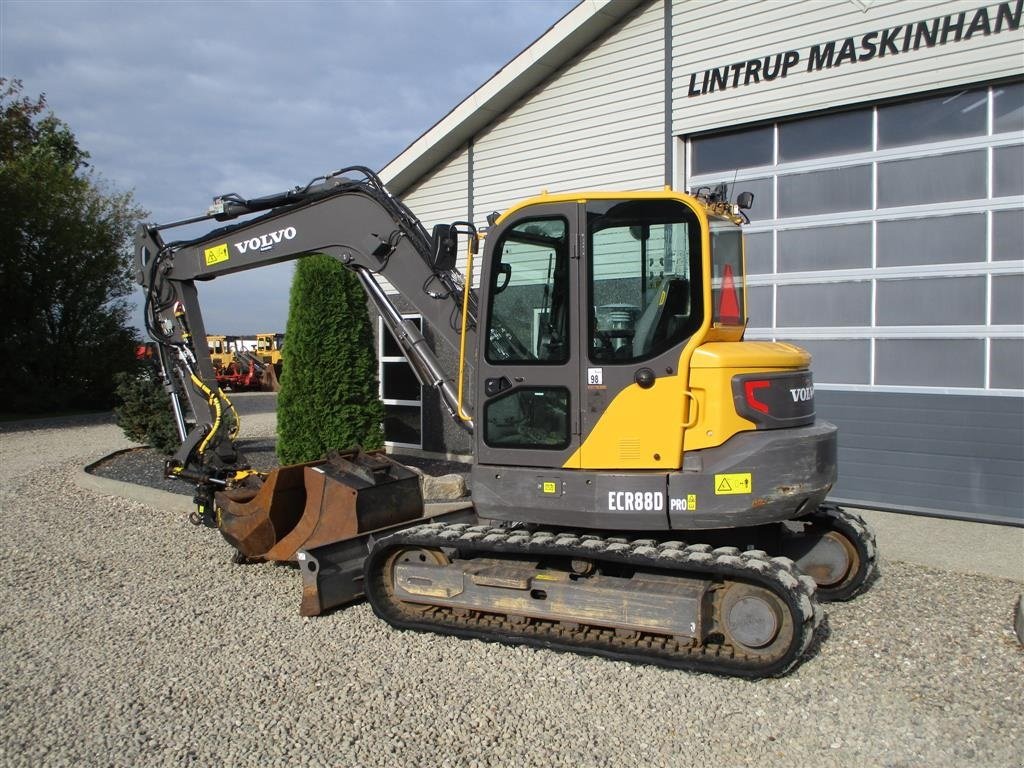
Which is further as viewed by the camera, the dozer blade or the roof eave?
the roof eave

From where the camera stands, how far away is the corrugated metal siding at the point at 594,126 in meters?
9.98

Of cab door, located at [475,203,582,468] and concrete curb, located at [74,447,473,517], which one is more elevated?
cab door, located at [475,203,582,468]

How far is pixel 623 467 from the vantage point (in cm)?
503

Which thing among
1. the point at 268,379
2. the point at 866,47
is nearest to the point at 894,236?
the point at 866,47

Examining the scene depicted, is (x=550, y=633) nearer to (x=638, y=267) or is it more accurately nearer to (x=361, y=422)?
(x=638, y=267)

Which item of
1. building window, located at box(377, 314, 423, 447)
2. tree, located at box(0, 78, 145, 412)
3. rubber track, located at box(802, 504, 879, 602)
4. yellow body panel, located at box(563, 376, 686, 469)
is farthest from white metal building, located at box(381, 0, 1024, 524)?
tree, located at box(0, 78, 145, 412)

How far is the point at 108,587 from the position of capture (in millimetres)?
6520

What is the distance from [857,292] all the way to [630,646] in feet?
18.3

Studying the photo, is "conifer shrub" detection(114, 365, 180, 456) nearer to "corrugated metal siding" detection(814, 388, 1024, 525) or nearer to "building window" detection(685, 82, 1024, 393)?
"building window" detection(685, 82, 1024, 393)

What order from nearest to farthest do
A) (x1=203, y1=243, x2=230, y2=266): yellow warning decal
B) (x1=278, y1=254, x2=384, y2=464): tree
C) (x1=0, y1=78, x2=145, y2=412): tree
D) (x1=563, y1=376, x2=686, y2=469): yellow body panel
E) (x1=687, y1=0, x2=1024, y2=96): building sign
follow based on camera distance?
(x1=563, y1=376, x2=686, y2=469): yellow body panel, (x1=203, y1=243, x2=230, y2=266): yellow warning decal, (x1=687, y1=0, x2=1024, y2=96): building sign, (x1=278, y1=254, x2=384, y2=464): tree, (x1=0, y1=78, x2=145, y2=412): tree

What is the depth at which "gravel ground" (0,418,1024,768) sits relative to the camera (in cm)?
394

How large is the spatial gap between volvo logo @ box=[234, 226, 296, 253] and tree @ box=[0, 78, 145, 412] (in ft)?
55.2

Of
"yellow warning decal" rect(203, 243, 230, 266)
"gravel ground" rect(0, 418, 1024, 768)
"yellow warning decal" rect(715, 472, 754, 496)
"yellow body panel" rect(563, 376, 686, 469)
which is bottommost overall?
"gravel ground" rect(0, 418, 1024, 768)

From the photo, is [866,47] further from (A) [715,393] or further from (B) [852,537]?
(A) [715,393]
